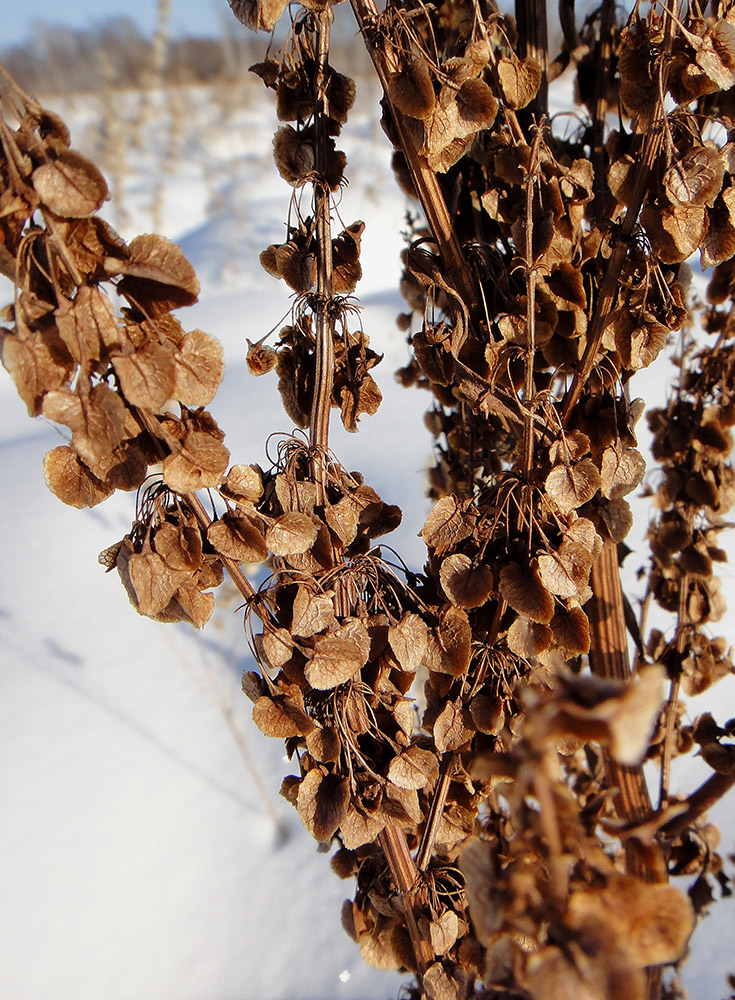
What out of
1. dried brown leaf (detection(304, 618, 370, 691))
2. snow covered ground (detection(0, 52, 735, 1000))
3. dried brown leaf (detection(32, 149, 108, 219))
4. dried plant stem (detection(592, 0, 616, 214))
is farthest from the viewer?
snow covered ground (detection(0, 52, 735, 1000))

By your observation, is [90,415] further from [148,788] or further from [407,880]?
[148,788]

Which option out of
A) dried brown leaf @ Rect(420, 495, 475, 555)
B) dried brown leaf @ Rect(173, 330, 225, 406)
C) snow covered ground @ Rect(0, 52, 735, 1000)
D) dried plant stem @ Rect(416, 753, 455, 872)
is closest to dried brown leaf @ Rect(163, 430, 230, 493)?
dried brown leaf @ Rect(173, 330, 225, 406)

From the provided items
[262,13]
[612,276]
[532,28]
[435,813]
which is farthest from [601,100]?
[435,813]

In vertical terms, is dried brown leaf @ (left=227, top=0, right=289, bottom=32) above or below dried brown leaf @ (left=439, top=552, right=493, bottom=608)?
above

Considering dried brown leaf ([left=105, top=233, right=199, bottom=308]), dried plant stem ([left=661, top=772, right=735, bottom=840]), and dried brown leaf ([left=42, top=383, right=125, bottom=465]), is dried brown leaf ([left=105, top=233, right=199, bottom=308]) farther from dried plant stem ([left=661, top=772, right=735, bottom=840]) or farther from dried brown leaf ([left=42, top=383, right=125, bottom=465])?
dried plant stem ([left=661, top=772, right=735, bottom=840])

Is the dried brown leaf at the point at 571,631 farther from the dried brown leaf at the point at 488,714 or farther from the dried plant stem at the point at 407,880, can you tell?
the dried plant stem at the point at 407,880

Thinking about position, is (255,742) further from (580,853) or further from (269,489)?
(580,853)

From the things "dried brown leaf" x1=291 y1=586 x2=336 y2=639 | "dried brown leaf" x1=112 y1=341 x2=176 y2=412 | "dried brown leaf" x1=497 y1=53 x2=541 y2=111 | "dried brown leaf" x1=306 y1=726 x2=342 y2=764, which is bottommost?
"dried brown leaf" x1=306 y1=726 x2=342 y2=764
